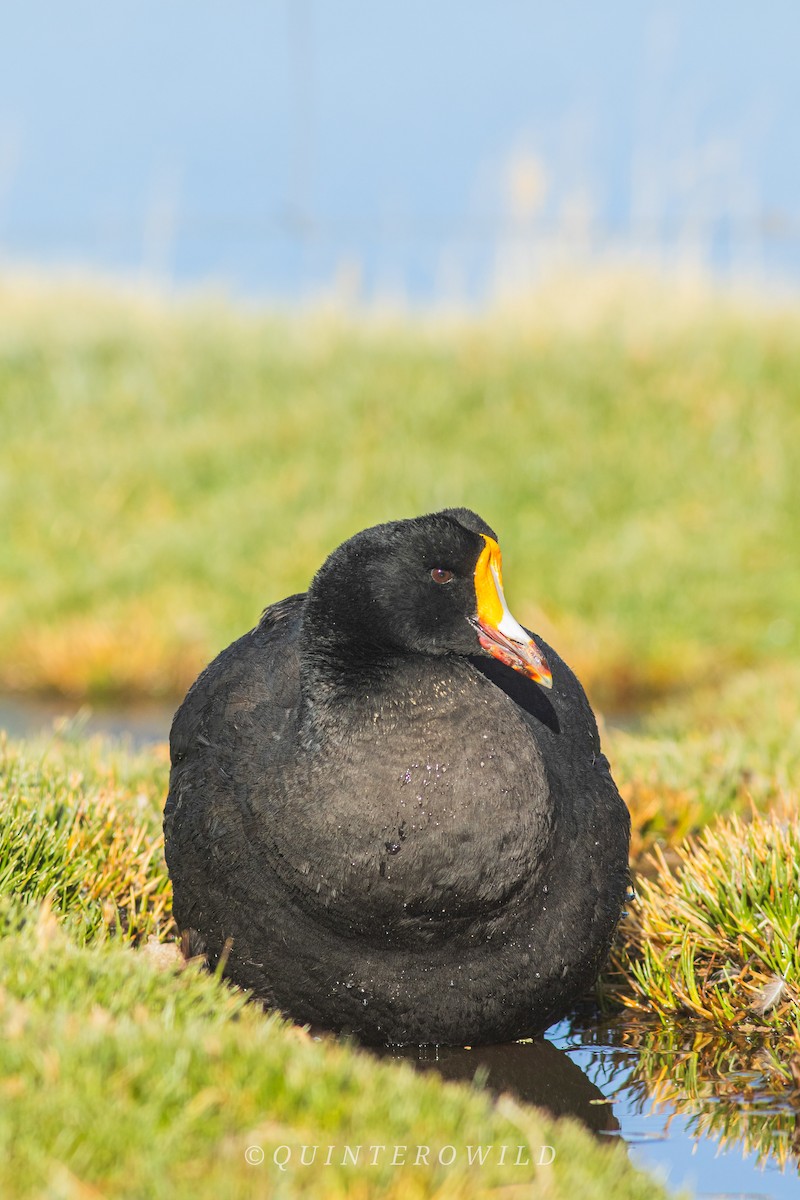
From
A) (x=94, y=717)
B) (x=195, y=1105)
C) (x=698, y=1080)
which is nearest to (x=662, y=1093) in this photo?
(x=698, y=1080)

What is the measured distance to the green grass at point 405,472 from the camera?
11.1m

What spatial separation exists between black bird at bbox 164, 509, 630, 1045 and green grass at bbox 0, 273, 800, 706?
6.30m

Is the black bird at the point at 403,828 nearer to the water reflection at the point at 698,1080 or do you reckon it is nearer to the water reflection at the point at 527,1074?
the water reflection at the point at 527,1074

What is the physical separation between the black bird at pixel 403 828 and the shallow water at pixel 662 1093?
132mm

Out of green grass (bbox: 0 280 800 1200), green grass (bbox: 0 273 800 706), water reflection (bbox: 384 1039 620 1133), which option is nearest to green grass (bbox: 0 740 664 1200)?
green grass (bbox: 0 280 800 1200)

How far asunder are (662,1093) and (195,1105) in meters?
1.63

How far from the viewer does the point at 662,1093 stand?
4207mm

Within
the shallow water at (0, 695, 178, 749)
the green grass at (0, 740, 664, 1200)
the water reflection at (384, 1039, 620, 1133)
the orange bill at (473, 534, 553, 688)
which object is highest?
the orange bill at (473, 534, 553, 688)

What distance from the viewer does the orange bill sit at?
161 inches

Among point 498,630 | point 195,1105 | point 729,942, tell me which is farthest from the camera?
point 729,942

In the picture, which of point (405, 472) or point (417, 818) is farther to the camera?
point (405, 472)

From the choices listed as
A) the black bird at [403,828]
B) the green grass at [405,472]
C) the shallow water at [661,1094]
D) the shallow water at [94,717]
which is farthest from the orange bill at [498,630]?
the green grass at [405,472]

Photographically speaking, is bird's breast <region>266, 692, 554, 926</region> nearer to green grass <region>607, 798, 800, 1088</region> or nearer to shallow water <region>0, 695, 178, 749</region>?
green grass <region>607, 798, 800, 1088</region>

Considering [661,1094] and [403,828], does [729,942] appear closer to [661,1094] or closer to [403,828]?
[661,1094]
